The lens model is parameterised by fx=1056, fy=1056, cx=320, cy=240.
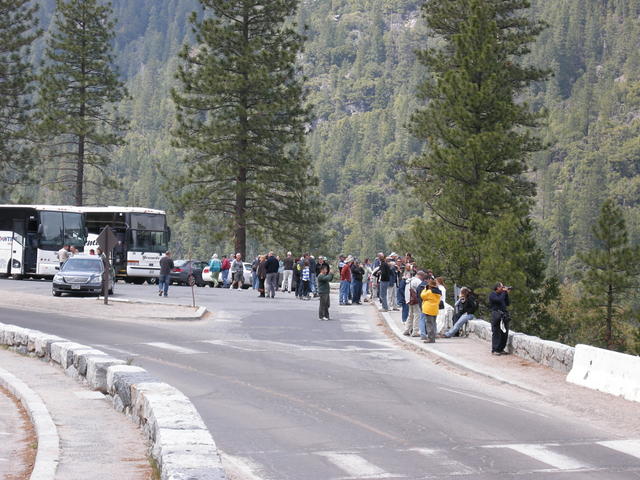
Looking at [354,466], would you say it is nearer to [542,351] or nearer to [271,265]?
[542,351]

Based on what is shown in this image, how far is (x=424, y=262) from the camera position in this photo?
37.3 metres

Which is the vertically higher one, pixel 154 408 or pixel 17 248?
pixel 17 248

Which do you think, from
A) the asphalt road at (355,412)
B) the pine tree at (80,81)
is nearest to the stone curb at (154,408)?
the asphalt road at (355,412)

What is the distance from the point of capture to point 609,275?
51.8m

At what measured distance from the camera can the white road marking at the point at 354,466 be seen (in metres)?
9.51

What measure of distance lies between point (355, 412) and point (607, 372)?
5.12 metres

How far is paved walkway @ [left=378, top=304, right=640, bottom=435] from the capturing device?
563 inches

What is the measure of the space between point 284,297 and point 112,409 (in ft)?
95.7

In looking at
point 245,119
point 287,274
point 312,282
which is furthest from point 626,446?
point 245,119

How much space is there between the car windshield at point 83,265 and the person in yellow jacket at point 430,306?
54.4 feet

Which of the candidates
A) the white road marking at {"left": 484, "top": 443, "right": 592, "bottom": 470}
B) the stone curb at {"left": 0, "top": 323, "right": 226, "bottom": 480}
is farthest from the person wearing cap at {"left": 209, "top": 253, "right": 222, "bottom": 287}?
the white road marking at {"left": 484, "top": 443, "right": 592, "bottom": 470}

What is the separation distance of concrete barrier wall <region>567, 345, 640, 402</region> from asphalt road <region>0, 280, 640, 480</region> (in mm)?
1315

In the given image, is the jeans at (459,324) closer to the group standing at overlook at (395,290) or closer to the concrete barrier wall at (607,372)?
the group standing at overlook at (395,290)

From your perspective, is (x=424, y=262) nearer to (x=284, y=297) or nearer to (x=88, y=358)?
(x=284, y=297)
